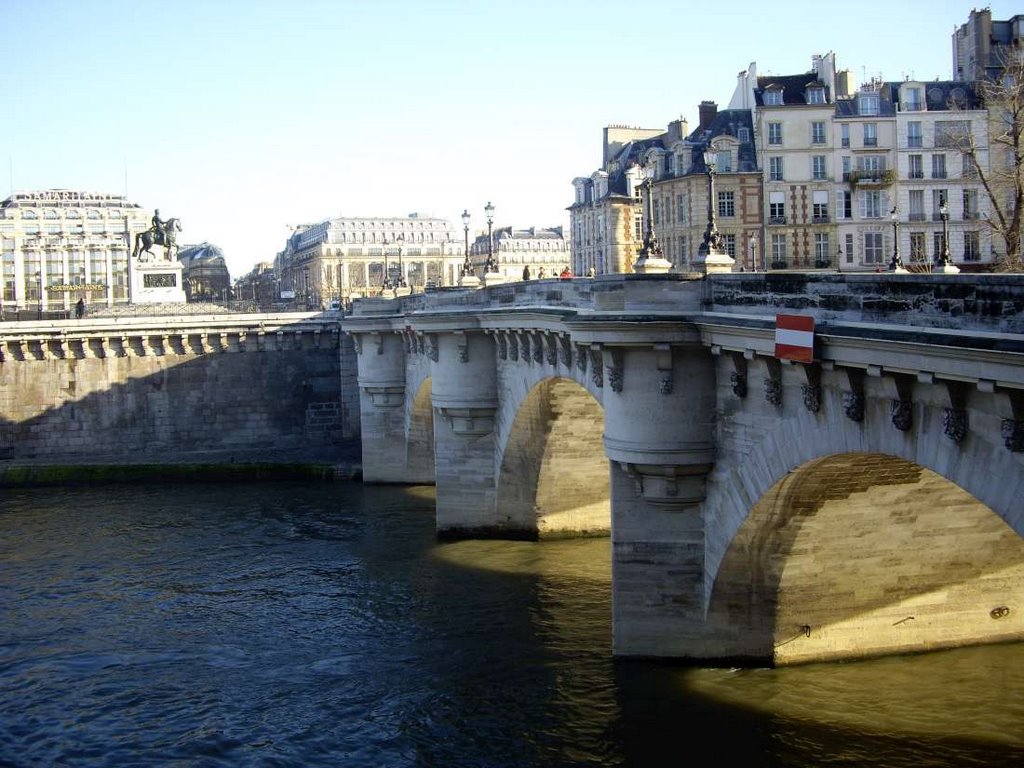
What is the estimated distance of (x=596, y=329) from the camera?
23.2 m

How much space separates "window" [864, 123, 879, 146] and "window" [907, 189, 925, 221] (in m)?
2.83

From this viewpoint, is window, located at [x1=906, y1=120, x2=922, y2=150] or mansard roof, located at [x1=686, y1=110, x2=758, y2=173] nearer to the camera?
window, located at [x1=906, y1=120, x2=922, y2=150]

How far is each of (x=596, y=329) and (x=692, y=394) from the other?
203 centimetres

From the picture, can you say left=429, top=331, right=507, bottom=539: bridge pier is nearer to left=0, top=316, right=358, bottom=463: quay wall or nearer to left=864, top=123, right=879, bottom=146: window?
left=0, top=316, right=358, bottom=463: quay wall

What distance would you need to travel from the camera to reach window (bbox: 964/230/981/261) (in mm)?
53250

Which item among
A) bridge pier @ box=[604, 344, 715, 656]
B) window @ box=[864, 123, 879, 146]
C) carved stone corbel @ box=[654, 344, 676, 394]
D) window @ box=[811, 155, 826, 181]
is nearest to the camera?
carved stone corbel @ box=[654, 344, 676, 394]

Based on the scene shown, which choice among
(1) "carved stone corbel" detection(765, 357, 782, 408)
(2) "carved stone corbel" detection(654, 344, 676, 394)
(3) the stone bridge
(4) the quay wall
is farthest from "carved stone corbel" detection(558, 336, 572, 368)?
(4) the quay wall

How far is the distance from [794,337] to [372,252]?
14334 cm

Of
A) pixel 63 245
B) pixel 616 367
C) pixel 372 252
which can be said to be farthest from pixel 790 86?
pixel 63 245

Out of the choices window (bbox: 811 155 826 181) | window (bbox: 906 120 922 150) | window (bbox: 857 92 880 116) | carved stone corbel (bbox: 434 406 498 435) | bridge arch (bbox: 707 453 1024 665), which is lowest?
bridge arch (bbox: 707 453 1024 665)

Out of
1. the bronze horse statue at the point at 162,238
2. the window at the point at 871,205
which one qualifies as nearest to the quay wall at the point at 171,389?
the bronze horse statue at the point at 162,238

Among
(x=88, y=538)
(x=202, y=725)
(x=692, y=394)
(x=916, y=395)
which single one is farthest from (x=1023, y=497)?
(x=88, y=538)

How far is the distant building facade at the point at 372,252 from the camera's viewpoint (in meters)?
156

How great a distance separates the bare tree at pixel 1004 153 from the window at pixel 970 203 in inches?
32.2
